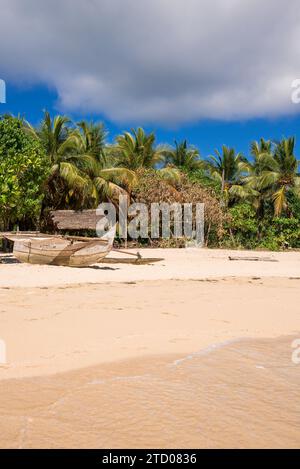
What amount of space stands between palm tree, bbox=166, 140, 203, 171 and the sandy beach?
68.4ft

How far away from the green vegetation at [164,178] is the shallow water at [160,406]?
1327cm

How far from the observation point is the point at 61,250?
1165 centimetres

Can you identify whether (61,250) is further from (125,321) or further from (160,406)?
(160,406)

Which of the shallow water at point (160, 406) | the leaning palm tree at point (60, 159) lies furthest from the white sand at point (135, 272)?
the leaning palm tree at point (60, 159)

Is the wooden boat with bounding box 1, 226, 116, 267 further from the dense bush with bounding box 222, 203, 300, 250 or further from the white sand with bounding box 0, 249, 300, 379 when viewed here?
the dense bush with bounding box 222, 203, 300, 250

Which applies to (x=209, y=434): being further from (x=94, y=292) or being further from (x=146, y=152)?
(x=146, y=152)

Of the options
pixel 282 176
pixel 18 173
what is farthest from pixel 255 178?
pixel 18 173

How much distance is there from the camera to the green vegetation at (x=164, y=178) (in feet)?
67.9

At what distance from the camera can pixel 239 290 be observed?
9008mm

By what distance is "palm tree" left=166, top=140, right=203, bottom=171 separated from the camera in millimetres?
28984

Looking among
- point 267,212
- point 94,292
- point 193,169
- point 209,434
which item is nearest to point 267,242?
point 267,212

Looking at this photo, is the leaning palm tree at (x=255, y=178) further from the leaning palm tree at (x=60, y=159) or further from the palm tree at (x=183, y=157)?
the leaning palm tree at (x=60, y=159)

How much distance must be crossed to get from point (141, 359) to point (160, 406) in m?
1.19

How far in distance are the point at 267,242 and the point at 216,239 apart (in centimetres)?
333
